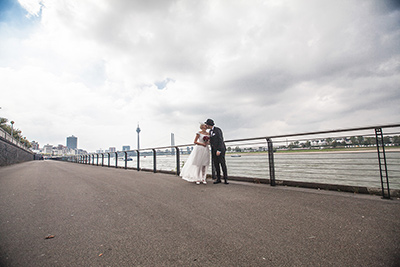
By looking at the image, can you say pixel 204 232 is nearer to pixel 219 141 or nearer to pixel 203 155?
pixel 219 141

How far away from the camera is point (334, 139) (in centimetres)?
438

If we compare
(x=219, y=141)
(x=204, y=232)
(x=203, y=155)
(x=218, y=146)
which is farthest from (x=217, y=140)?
(x=204, y=232)

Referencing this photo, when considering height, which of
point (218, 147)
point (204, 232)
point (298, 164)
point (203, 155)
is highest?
point (218, 147)

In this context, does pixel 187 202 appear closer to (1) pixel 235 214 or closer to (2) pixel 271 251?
(1) pixel 235 214

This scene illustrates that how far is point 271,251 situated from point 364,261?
699mm

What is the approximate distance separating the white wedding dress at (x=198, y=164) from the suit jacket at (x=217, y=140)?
366mm

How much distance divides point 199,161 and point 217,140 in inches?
32.7

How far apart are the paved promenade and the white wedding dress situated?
2107mm

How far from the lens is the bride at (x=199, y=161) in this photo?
5.64m

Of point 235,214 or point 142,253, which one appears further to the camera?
point 235,214

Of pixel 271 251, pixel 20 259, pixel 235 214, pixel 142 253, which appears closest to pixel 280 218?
pixel 235 214

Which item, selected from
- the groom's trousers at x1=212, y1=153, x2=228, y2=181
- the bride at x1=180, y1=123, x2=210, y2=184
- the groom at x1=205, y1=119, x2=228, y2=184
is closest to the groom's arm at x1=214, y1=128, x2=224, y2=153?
the groom at x1=205, y1=119, x2=228, y2=184

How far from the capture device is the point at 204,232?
2.14m

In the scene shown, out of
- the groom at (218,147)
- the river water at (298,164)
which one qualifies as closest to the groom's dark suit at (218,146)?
the groom at (218,147)
